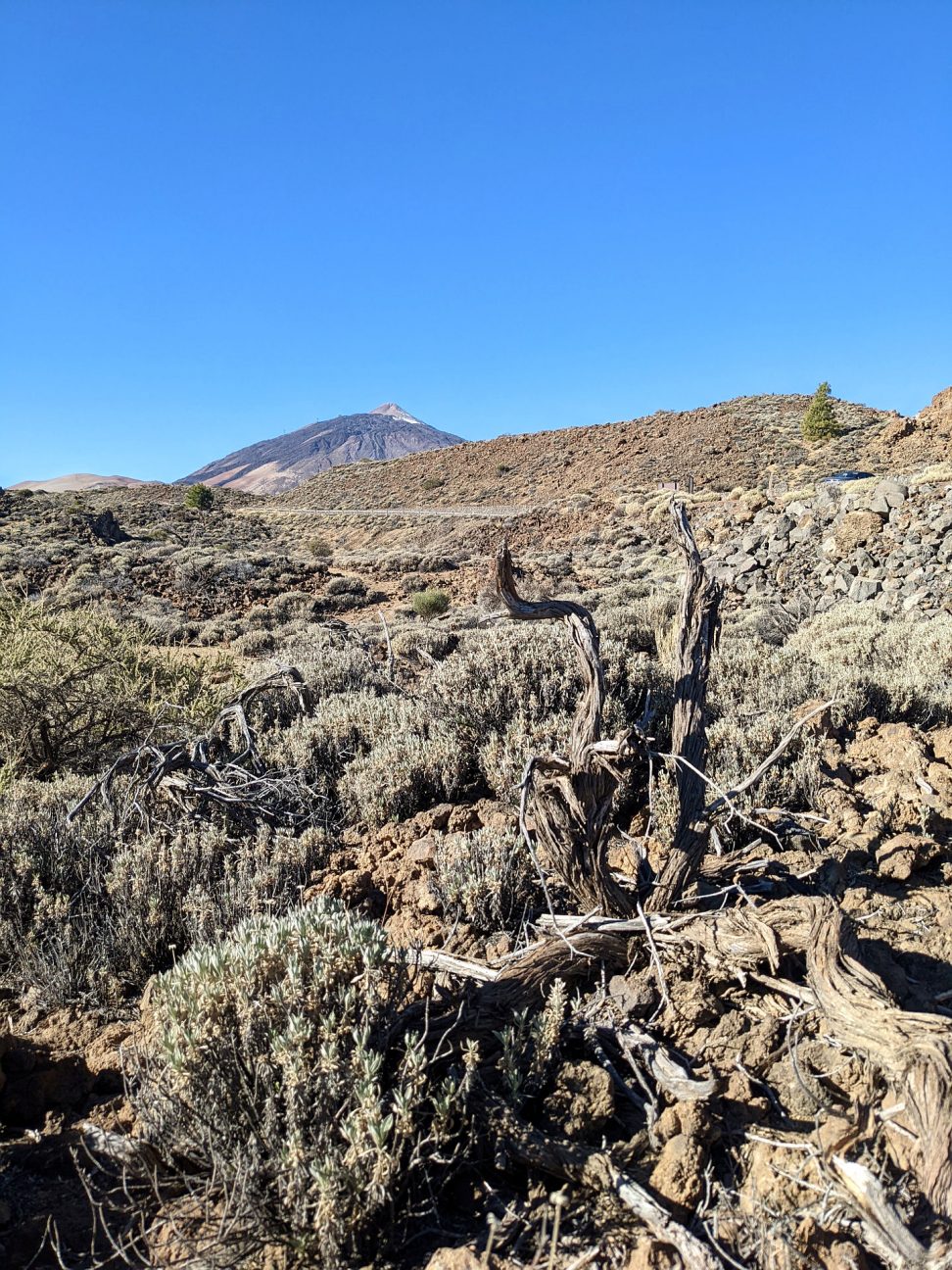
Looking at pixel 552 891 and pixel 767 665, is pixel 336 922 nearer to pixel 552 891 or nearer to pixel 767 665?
pixel 552 891

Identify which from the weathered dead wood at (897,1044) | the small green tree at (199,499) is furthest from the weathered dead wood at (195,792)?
the small green tree at (199,499)

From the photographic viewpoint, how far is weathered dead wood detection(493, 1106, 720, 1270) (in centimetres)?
164

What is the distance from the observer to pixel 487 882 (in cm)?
305

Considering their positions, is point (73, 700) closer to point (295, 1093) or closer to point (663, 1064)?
point (295, 1093)

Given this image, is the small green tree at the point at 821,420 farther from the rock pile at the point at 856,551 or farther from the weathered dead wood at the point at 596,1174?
the weathered dead wood at the point at 596,1174

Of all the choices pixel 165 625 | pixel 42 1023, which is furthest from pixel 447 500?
pixel 42 1023

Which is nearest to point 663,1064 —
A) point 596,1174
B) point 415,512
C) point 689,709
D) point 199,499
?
point 596,1174

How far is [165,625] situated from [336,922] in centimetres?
1240

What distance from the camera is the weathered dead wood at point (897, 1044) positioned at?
1.73 meters

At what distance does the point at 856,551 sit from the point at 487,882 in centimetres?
1229

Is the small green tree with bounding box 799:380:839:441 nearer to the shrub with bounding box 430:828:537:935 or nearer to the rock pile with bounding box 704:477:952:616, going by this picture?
the rock pile with bounding box 704:477:952:616

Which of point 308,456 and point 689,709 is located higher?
point 308,456

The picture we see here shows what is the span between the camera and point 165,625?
1355cm

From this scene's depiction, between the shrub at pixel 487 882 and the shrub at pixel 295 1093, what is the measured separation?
74 centimetres
